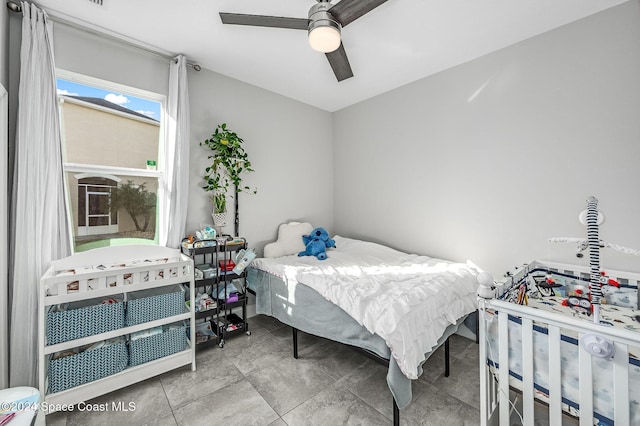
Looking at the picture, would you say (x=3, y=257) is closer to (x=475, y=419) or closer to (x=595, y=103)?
(x=475, y=419)

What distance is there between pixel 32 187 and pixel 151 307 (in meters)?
1.11

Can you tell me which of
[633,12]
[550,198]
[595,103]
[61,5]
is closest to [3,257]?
[61,5]

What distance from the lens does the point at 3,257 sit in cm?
159

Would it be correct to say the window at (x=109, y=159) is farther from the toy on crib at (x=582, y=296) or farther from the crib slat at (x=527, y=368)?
the toy on crib at (x=582, y=296)

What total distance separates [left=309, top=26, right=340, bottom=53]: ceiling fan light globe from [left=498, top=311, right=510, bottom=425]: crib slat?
65.0 inches

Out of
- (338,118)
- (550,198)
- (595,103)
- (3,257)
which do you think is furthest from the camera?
(338,118)

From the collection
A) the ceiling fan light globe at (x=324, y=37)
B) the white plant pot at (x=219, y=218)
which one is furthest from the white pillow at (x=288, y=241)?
the ceiling fan light globe at (x=324, y=37)

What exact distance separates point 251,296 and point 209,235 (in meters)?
0.95

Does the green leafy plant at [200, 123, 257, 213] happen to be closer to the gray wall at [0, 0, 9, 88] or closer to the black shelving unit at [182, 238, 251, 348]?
the black shelving unit at [182, 238, 251, 348]

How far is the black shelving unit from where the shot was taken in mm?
2238

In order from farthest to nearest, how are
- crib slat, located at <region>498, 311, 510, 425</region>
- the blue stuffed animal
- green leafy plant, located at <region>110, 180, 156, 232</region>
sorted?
the blue stuffed animal < green leafy plant, located at <region>110, 180, 156, 232</region> < crib slat, located at <region>498, 311, 510, 425</region>

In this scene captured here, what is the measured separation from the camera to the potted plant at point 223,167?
8.20 feet

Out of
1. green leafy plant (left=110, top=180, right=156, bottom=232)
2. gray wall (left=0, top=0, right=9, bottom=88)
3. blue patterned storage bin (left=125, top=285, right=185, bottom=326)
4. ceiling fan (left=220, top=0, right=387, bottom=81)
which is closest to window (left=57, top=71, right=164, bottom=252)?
green leafy plant (left=110, top=180, right=156, bottom=232)

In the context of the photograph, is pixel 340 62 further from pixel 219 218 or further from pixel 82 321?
pixel 82 321
